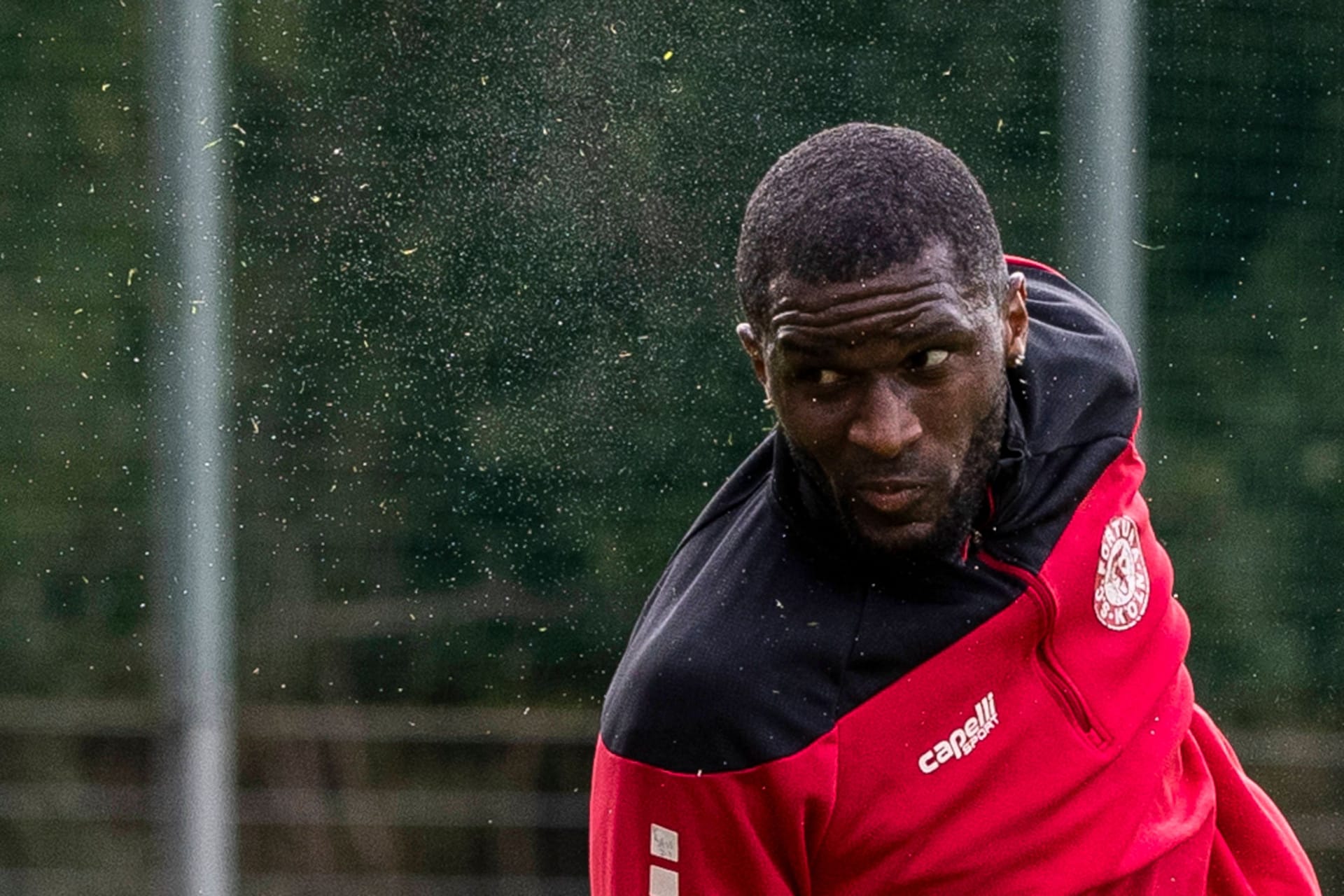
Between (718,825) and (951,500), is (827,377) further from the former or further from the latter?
(718,825)

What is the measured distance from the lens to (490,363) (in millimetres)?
2980

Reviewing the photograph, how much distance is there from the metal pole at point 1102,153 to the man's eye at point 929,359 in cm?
131

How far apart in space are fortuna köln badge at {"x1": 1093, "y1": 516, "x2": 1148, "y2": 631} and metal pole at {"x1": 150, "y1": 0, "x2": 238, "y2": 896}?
1566 millimetres

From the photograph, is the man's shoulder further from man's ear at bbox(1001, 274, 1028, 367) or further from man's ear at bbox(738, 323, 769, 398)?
man's ear at bbox(1001, 274, 1028, 367)

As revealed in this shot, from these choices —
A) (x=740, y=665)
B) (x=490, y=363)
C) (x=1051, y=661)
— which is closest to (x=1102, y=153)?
(x=490, y=363)

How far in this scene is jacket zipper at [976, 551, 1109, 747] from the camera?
1.84 m

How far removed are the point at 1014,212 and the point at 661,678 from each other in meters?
1.60

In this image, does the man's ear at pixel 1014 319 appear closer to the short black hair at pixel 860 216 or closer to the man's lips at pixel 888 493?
the short black hair at pixel 860 216

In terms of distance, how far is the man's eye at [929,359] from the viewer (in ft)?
5.60

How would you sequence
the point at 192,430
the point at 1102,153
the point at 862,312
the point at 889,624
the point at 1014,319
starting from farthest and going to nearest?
the point at 1102,153 → the point at 192,430 → the point at 1014,319 → the point at 889,624 → the point at 862,312

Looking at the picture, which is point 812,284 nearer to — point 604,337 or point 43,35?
point 604,337

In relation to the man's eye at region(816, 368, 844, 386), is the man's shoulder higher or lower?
lower

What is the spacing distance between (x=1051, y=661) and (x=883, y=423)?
1.27ft

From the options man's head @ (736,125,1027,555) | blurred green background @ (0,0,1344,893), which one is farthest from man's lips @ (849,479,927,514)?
blurred green background @ (0,0,1344,893)
